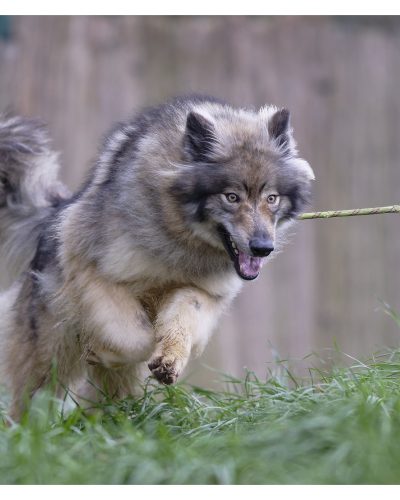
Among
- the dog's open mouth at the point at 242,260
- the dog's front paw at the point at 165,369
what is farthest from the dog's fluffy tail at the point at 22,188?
the dog's front paw at the point at 165,369

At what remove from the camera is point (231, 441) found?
4.40 meters

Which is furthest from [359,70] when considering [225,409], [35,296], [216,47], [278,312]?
[225,409]

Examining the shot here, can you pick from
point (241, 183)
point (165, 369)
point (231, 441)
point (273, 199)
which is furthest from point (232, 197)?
point (231, 441)

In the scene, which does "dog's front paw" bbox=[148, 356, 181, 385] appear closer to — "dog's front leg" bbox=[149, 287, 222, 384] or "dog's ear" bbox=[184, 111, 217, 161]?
"dog's front leg" bbox=[149, 287, 222, 384]

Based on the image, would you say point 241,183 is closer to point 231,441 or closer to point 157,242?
point 157,242

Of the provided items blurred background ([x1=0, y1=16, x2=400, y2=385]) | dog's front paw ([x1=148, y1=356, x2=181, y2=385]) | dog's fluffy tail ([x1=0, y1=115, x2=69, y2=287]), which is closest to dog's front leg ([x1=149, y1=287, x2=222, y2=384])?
dog's front paw ([x1=148, y1=356, x2=181, y2=385])

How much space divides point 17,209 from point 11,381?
123 centimetres

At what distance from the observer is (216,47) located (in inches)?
382

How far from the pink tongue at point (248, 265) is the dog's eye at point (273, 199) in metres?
0.33

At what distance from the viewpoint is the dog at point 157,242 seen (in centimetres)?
551

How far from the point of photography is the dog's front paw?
5.23 m

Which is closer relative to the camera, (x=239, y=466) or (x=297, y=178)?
(x=239, y=466)
